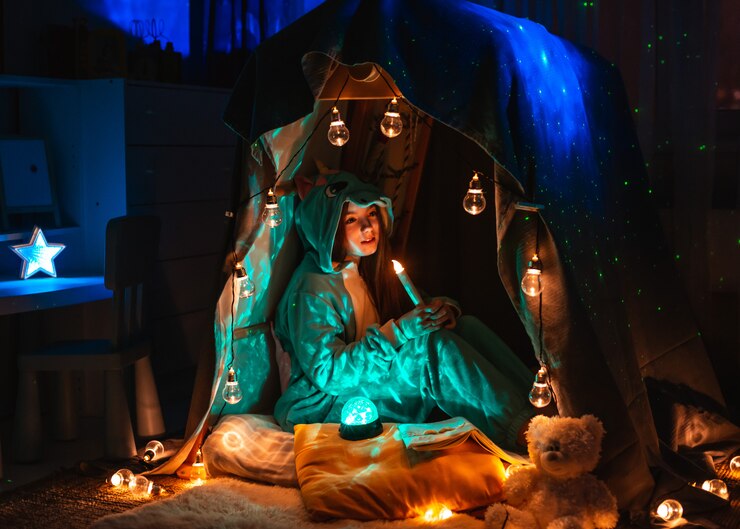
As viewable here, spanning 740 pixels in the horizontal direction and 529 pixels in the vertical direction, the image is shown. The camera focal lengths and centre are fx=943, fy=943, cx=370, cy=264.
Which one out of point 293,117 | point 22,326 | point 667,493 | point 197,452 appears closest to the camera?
point 293,117

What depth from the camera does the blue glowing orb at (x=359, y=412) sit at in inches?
123

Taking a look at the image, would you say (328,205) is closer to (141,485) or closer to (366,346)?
(366,346)

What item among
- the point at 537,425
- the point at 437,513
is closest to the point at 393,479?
the point at 437,513

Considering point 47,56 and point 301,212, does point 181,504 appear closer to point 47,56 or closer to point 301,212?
point 301,212

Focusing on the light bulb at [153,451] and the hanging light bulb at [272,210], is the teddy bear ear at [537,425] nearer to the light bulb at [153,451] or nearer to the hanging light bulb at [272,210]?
the hanging light bulb at [272,210]

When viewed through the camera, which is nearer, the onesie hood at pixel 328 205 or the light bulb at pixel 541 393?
the light bulb at pixel 541 393

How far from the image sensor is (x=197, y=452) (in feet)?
10.9

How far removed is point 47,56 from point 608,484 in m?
3.07

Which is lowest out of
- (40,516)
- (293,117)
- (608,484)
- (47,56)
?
(40,516)

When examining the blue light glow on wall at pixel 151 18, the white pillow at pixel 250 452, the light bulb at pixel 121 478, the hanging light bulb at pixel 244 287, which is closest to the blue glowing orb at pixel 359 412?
the white pillow at pixel 250 452

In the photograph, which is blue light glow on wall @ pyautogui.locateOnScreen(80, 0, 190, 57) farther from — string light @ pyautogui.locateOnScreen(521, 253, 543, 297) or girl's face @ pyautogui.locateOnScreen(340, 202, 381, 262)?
string light @ pyautogui.locateOnScreen(521, 253, 543, 297)

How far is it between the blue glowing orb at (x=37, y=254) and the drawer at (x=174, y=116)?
0.57 m

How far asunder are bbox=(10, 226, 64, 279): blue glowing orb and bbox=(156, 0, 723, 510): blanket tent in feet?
3.45

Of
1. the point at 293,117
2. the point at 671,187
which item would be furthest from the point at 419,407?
the point at 671,187
